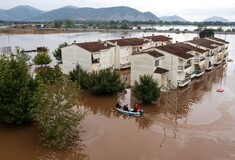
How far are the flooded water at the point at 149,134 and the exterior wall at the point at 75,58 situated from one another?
10.1 meters

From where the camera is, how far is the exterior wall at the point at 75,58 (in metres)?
41.4

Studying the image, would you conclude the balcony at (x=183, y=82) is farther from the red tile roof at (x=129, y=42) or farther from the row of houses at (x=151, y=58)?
the red tile roof at (x=129, y=42)

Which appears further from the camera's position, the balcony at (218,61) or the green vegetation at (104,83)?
the balcony at (218,61)

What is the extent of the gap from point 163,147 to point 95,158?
218 inches

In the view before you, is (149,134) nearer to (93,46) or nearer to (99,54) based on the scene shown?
(99,54)

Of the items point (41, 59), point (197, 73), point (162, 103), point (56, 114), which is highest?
point (41, 59)

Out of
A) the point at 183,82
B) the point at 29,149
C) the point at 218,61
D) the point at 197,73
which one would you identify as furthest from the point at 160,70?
the point at 218,61

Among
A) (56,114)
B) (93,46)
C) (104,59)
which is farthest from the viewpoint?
(104,59)

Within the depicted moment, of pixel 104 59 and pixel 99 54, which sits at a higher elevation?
pixel 99 54

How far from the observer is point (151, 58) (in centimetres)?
3462

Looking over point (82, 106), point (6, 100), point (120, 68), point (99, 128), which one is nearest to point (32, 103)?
point (6, 100)

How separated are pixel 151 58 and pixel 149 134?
47.1 feet

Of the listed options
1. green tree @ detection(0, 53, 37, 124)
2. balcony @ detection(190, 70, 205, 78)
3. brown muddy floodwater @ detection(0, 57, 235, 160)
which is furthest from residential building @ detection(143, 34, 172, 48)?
green tree @ detection(0, 53, 37, 124)

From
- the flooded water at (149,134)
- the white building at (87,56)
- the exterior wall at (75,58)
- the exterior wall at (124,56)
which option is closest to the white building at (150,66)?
the flooded water at (149,134)
